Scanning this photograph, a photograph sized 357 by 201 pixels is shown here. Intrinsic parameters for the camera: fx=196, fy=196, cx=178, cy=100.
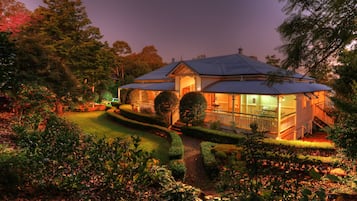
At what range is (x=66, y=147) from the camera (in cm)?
395

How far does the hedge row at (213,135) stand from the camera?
11.4m

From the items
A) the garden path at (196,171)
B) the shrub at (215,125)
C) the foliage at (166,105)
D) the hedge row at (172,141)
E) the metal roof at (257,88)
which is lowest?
the garden path at (196,171)

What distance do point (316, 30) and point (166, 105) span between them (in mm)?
12373

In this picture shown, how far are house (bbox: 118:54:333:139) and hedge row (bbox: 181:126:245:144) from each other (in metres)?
2.07

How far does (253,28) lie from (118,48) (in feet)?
141

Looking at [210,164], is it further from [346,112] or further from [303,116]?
[303,116]

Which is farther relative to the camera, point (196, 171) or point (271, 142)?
A: point (271, 142)

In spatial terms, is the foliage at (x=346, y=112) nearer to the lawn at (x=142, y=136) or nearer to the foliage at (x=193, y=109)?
the lawn at (x=142, y=136)

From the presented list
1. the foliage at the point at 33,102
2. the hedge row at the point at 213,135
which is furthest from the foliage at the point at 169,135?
the foliage at the point at 33,102

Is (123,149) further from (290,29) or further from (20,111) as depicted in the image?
(20,111)

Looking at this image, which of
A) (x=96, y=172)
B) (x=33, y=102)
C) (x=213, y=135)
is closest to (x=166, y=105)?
(x=213, y=135)

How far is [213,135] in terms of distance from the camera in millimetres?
12281

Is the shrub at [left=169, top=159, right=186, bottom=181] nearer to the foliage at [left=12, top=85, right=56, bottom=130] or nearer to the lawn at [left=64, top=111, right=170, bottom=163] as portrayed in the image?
the lawn at [left=64, top=111, right=170, bottom=163]

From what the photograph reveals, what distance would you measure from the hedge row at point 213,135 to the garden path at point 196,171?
102 cm
